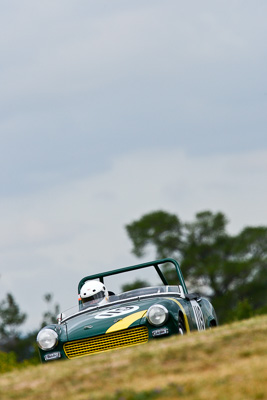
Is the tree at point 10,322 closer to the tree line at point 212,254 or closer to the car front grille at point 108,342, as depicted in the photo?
the tree line at point 212,254

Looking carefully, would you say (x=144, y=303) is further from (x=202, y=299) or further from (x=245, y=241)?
(x=245, y=241)

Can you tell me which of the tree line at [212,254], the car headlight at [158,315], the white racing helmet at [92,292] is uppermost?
the tree line at [212,254]

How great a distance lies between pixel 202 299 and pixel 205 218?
6253 cm

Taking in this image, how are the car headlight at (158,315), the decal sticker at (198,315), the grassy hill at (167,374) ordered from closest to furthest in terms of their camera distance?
the grassy hill at (167,374) < the car headlight at (158,315) < the decal sticker at (198,315)

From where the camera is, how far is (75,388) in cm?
888

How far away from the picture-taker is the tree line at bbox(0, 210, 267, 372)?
70.6m

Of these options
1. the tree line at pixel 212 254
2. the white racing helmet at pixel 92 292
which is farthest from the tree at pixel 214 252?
the white racing helmet at pixel 92 292

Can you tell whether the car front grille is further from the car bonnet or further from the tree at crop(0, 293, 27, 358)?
the tree at crop(0, 293, 27, 358)

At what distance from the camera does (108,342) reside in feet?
42.5

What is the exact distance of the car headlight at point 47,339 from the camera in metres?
13.2

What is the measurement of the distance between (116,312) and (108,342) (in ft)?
2.23

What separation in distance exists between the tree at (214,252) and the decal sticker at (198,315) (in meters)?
51.4

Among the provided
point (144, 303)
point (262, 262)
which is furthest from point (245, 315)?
point (144, 303)

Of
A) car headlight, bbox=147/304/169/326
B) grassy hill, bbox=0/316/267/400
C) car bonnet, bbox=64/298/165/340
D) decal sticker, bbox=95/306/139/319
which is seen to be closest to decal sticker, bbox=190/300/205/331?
car bonnet, bbox=64/298/165/340
